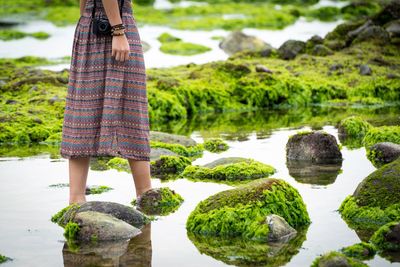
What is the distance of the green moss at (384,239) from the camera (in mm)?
6059

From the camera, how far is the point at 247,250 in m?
6.18

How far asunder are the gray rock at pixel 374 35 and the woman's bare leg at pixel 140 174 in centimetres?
1169

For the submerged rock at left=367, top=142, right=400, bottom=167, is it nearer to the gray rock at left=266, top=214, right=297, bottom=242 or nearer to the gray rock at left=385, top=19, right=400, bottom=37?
the gray rock at left=266, top=214, right=297, bottom=242

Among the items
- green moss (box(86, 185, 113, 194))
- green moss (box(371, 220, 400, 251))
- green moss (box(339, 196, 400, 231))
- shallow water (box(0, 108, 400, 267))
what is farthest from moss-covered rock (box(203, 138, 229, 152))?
green moss (box(371, 220, 400, 251))

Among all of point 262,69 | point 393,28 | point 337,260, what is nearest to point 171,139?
point 262,69

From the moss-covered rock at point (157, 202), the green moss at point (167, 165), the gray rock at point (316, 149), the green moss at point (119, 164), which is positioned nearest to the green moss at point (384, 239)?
the moss-covered rock at point (157, 202)

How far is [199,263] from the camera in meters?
→ 5.90

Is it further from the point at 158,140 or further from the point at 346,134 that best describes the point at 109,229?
the point at 346,134

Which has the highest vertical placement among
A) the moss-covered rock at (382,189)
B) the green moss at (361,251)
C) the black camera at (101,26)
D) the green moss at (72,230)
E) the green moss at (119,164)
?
the black camera at (101,26)

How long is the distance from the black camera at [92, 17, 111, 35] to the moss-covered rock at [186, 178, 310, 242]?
1626 millimetres

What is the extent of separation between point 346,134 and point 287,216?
15.4ft

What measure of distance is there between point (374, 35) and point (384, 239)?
41.9 ft

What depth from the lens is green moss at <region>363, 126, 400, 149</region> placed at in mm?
10297

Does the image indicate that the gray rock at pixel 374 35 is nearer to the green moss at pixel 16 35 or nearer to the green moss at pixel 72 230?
the green moss at pixel 72 230
